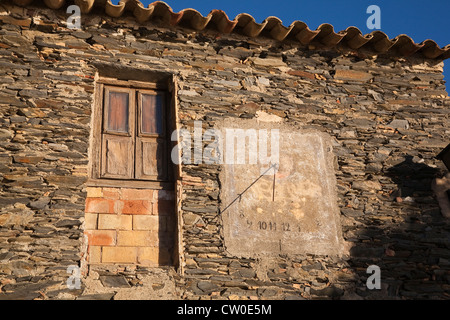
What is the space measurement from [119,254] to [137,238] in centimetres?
22

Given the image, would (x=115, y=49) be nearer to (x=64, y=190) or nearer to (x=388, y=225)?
(x=64, y=190)

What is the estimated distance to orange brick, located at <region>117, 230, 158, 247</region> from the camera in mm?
4996

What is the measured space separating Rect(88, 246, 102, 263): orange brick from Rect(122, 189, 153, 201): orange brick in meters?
0.55

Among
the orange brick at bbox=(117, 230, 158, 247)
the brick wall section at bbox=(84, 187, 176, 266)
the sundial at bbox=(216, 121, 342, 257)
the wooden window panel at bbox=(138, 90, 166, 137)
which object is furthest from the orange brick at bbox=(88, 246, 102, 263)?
the wooden window panel at bbox=(138, 90, 166, 137)

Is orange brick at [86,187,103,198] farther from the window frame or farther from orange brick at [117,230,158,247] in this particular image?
orange brick at [117,230,158,247]

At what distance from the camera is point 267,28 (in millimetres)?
6121

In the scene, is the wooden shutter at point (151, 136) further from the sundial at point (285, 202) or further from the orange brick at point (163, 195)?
the sundial at point (285, 202)

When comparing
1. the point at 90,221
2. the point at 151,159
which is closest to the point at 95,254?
the point at 90,221

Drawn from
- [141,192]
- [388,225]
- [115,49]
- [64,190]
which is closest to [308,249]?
[388,225]

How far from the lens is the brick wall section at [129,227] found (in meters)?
4.93

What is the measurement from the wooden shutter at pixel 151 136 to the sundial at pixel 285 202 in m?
0.67

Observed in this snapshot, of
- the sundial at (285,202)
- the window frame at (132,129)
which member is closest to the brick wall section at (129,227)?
the window frame at (132,129)

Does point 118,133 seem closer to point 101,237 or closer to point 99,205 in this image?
point 99,205

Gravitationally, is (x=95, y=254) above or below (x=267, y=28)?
below
